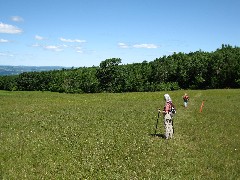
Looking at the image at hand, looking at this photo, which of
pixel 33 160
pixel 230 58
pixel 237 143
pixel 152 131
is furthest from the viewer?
pixel 230 58

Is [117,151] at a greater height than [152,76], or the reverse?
[152,76]

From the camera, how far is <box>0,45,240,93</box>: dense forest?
11175cm

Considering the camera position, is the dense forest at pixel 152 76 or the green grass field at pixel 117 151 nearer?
the green grass field at pixel 117 151

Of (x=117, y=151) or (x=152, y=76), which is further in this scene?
(x=152, y=76)

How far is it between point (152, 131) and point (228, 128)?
6.06 metres

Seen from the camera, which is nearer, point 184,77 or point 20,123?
point 20,123

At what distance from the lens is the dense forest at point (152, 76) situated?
367 feet

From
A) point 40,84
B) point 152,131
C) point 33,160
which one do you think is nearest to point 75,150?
point 33,160

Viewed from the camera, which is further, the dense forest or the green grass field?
the dense forest

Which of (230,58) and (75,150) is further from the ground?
(230,58)

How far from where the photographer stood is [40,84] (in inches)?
5074

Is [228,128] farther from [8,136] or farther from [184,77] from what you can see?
[184,77]

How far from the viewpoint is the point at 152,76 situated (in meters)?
124

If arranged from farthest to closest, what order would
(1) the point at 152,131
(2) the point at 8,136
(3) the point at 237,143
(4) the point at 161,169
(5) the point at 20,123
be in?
1. (5) the point at 20,123
2. (1) the point at 152,131
3. (2) the point at 8,136
4. (3) the point at 237,143
5. (4) the point at 161,169
